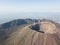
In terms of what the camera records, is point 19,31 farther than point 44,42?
Yes

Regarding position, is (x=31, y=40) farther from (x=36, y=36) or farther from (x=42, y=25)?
(x=42, y=25)

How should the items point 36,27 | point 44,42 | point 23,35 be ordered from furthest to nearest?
point 36,27
point 23,35
point 44,42

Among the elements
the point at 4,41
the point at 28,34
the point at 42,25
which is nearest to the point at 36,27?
the point at 42,25

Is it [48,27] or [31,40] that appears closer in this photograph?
[31,40]

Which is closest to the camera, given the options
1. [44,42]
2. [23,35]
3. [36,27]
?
[44,42]

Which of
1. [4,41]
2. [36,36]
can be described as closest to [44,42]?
[36,36]

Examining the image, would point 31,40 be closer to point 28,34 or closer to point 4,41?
point 28,34

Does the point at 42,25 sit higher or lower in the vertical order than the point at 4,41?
higher

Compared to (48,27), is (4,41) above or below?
below
